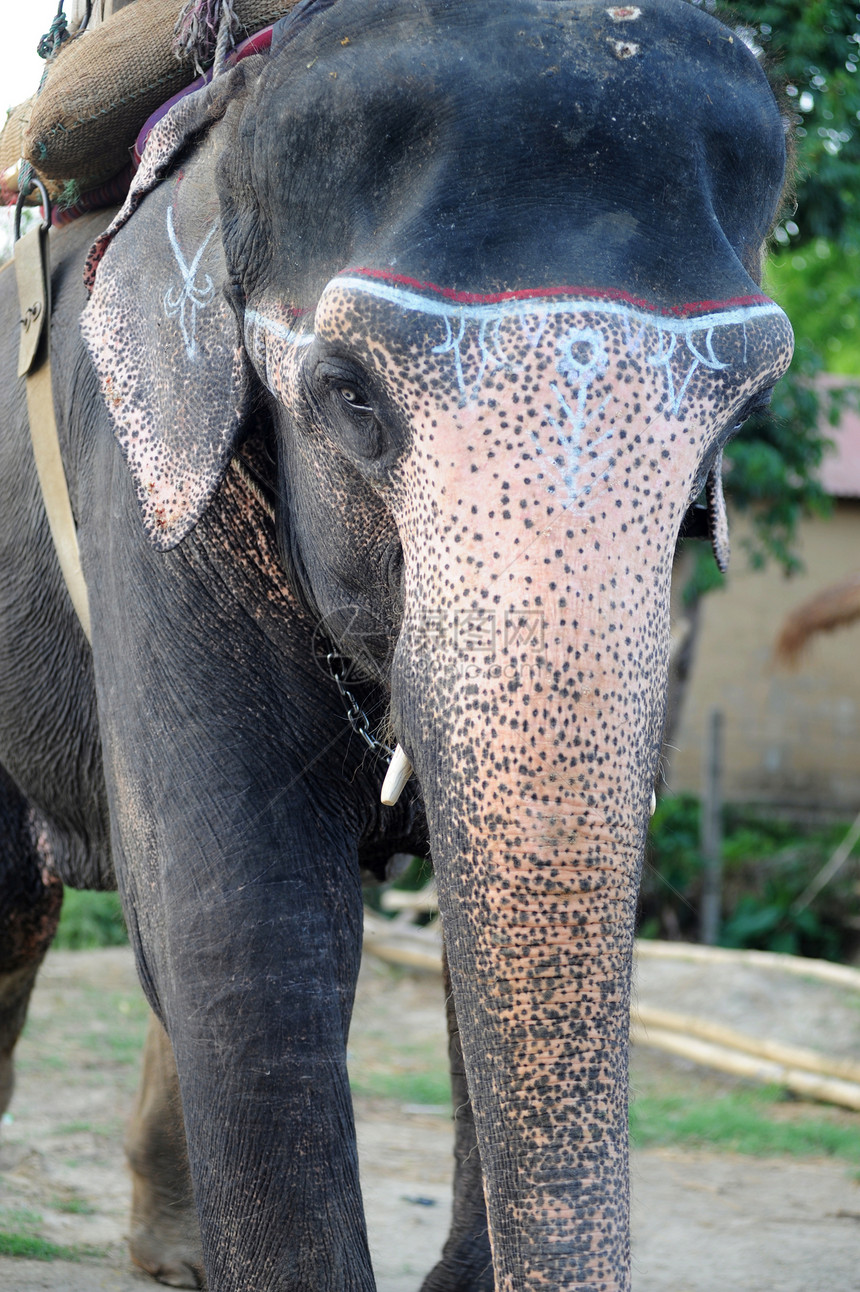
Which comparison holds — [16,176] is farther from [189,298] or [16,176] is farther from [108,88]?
[189,298]

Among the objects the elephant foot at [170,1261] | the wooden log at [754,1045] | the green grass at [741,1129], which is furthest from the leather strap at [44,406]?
the wooden log at [754,1045]

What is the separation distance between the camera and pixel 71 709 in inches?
101

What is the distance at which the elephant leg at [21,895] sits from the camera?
9.73ft

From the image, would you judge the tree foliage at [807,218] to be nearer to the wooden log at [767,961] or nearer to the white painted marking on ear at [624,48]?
the wooden log at [767,961]

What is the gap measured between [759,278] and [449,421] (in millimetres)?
581

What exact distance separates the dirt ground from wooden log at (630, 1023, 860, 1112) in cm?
6

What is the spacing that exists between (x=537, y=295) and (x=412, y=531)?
0.27 metres

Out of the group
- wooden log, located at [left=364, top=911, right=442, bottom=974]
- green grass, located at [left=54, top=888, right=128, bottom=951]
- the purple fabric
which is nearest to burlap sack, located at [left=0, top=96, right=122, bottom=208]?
the purple fabric

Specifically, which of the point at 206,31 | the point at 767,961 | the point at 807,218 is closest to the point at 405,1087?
the point at 767,961

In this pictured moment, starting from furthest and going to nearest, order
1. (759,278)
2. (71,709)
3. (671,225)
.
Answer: (71,709)
(759,278)
(671,225)

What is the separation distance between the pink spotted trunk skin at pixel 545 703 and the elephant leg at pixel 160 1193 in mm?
1815

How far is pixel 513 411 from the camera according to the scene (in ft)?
4.72

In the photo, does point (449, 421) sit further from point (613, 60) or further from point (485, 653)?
point (613, 60)

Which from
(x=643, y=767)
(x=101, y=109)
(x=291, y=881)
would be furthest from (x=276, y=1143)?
(x=101, y=109)
